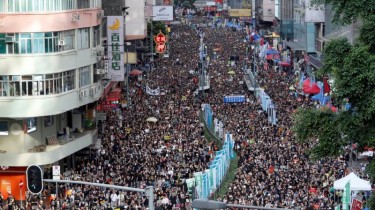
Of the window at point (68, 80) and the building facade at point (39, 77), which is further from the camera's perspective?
the window at point (68, 80)

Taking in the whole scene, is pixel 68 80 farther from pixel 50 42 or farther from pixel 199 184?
pixel 199 184

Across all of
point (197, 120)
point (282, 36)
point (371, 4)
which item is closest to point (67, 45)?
point (197, 120)

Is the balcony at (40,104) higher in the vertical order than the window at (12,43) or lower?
lower

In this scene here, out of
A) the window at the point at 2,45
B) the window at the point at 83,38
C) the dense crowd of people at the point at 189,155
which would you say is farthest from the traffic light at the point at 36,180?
the window at the point at 83,38

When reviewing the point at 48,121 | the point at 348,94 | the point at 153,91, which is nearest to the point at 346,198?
the point at 348,94

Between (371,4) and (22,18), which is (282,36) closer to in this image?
(22,18)

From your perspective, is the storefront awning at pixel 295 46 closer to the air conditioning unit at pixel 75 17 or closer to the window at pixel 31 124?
the air conditioning unit at pixel 75 17
